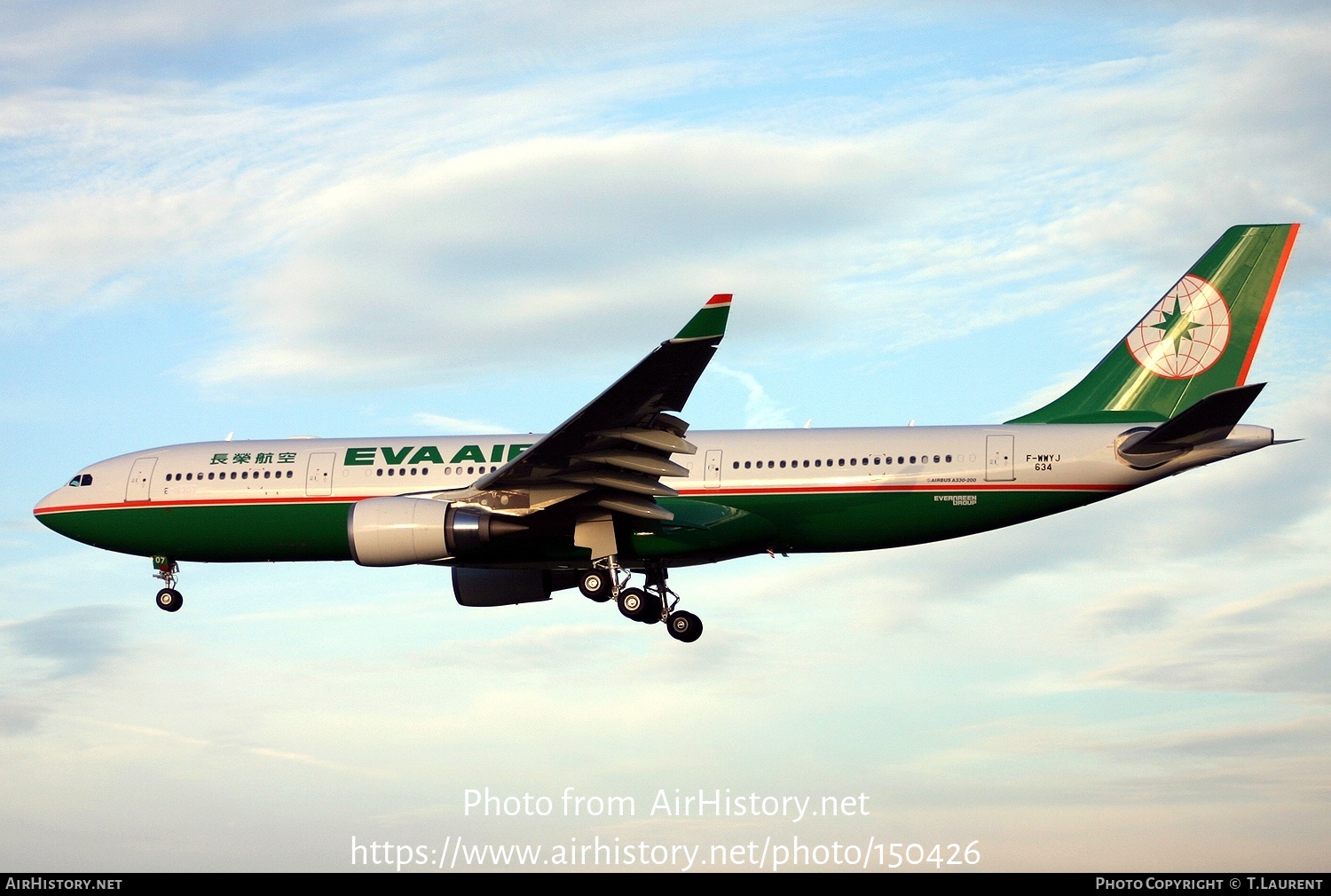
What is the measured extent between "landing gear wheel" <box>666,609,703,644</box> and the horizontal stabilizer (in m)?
9.00

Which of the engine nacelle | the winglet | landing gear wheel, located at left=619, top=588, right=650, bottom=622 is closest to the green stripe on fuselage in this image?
the engine nacelle

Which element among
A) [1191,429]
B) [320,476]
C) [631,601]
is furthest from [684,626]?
[1191,429]

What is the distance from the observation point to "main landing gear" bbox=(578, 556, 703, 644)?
92.0ft

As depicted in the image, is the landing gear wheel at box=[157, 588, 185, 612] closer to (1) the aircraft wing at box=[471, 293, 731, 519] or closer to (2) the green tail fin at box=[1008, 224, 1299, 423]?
(1) the aircraft wing at box=[471, 293, 731, 519]

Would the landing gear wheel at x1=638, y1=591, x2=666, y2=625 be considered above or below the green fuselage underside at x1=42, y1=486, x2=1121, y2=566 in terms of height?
below

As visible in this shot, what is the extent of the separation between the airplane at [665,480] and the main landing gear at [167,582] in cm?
4

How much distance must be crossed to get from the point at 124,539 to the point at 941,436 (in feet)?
57.1

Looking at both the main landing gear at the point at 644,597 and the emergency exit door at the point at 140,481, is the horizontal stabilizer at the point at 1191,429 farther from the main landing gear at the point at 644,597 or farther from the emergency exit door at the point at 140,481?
the emergency exit door at the point at 140,481

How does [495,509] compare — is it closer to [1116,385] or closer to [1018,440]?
[1018,440]

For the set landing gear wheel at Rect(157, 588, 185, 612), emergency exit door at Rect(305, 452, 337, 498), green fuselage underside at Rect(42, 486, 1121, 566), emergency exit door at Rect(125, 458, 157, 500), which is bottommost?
green fuselage underside at Rect(42, 486, 1121, 566)

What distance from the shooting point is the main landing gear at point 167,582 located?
3170cm

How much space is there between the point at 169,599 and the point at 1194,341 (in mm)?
22195
